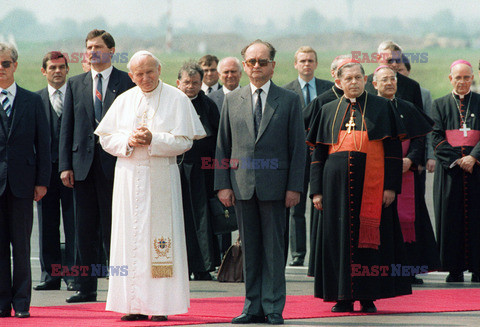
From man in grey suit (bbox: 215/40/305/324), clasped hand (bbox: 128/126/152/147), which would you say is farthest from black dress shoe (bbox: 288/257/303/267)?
clasped hand (bbox: 128/126/152/147)

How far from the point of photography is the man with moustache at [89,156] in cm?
932

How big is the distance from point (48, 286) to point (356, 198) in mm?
3803

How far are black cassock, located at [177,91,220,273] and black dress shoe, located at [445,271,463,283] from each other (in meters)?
2.88

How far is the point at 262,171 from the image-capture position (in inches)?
319

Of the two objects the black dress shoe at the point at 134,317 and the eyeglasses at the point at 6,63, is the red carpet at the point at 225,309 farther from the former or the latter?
the eyeglasses at the point at 6,63

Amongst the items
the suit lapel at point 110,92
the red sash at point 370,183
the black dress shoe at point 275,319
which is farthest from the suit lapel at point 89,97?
the black dress shoe at point 275,319

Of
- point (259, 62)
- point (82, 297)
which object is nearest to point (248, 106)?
point (259, 62)

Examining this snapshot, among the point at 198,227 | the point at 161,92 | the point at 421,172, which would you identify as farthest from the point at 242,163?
the point at 421,172

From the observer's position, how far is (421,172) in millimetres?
11766

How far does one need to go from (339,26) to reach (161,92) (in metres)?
57.8

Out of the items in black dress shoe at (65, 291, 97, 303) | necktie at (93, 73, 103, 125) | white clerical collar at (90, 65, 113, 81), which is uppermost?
white clerical collar at (90, 65, 113, 81)

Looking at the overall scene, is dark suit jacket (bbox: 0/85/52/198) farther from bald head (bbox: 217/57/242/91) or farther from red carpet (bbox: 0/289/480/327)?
bald head (bbox: 217/57/242/91)

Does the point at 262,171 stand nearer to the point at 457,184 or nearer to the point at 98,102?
the point at 98,102

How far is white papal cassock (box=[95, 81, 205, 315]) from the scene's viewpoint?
807 centimetres
